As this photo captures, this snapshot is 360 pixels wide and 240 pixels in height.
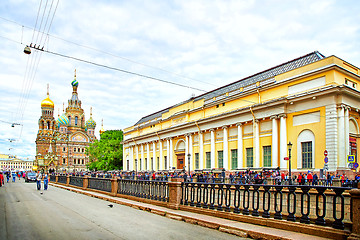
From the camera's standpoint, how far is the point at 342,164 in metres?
23.6

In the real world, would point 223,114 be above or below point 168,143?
above

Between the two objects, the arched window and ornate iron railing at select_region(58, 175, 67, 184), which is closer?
the arched window

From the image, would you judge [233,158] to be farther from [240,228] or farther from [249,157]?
[240,228]

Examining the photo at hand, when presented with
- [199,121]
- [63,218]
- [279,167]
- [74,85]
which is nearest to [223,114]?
[199,121]

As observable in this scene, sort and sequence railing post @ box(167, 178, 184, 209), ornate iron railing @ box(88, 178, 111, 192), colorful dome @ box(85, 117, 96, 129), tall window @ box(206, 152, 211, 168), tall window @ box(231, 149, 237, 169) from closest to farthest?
railing post @ box(167, 178, 184, 209) < ornate iron railing @ box(88, 178, 111, 192) < tall window @ box(231, 149, 237, 169) < tall window @ box(206, 152, 211, 168) < colorful dome @ box(85, 117, 96, 129)

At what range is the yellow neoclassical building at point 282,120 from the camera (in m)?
24.6

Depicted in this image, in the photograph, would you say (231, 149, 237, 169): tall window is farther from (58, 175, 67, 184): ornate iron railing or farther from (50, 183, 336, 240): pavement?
(50, 183, 336, 240): pavement

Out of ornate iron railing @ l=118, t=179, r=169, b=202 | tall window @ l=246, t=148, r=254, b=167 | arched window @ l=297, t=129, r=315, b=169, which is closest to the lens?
ornate iron railing @ l=118, t=179, r=169, b=202

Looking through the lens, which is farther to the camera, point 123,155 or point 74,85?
point 74,85

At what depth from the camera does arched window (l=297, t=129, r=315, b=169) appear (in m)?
26.0

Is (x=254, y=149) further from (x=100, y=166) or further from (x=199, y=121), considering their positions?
(x=100, y=166)

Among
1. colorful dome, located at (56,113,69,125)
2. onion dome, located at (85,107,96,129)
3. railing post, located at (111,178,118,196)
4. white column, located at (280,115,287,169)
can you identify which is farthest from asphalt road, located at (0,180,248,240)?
onion dome, located at (85,107,96,129)

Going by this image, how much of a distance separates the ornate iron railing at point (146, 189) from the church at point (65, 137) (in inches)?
4129

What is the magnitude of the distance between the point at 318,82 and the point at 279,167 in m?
8.62
